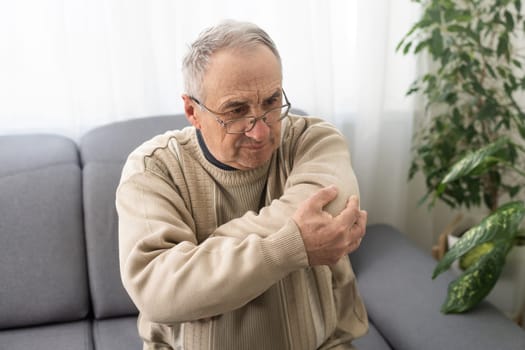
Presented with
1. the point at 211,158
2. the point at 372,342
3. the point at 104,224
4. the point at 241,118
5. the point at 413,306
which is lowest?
the point at 372,342

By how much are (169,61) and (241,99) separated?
0.99m

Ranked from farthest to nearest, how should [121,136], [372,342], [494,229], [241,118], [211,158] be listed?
[121,136]
[372,342]
[494,229]
[211,158]
[241,118]

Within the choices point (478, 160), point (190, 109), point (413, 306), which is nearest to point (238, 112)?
point (190, 109)

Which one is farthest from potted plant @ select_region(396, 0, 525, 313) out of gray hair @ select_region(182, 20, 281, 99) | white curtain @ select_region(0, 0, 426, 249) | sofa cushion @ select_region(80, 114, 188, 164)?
sofa cushion @ select_region(80, 114, 188, 164)

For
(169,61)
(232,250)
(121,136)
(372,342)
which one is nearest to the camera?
(232,250)

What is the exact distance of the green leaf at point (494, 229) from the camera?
1.48 m

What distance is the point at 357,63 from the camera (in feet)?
7.26

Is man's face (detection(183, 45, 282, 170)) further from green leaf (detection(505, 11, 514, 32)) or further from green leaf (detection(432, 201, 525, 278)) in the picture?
green leaf (detection(505, 11, 514, 32))

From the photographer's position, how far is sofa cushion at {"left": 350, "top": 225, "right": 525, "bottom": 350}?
60.6 inches

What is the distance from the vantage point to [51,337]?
68.1 inches

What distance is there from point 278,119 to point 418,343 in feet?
2.66

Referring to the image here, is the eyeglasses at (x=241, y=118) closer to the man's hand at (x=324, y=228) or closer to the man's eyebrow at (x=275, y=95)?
the man's eyebrow at (x=275, y=95)

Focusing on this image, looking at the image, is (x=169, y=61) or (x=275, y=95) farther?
(x=169, y=61)

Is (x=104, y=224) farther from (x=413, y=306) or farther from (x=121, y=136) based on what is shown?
(x=413, y=306)
